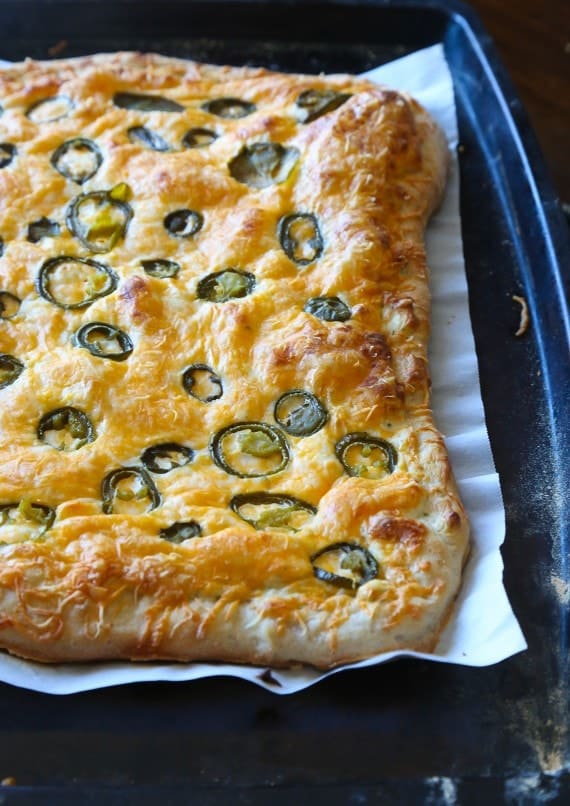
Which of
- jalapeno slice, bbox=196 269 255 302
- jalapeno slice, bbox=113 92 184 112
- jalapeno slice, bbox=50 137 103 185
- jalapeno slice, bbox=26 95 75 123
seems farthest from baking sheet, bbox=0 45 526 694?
jalapeno slice, bbox=26 95 75 123

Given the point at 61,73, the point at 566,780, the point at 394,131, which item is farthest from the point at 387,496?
the point at 61,73

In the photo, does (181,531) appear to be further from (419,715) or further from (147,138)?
(147,138)

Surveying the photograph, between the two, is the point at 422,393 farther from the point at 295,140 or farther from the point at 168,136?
the point at 168,136

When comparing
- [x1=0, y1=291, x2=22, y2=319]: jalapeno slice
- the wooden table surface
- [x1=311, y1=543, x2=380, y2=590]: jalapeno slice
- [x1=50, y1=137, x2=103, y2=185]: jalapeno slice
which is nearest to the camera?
[x1=311, y1=543, x2=380, y2=590]: jalapeno slice

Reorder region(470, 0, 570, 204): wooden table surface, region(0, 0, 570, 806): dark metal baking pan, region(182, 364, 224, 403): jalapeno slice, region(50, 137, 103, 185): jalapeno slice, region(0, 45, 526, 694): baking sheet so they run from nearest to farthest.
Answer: region(0, 0, 570, 806): dark metal baking pan, region(0, 45, 526, 694): baking sheet, region(182, 364, 224, 403): jalapeno slice, region(50, 137, 103, 185): jalapeno slice, region(470, 0, 570, 204): wooden table surface

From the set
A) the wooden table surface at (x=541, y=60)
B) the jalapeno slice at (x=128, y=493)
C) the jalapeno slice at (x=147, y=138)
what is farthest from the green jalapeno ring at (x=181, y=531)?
the wooden table surface at (x=541, y=60)

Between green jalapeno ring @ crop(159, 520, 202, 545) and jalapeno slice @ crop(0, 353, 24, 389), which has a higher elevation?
jalapeno slice @ crop(0, 353, 24, 389)

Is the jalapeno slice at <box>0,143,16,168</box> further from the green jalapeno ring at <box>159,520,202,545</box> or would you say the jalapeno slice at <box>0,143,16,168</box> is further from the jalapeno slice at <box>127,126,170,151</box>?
the green jalapeno ring at <box>159,520,202,545</box>
